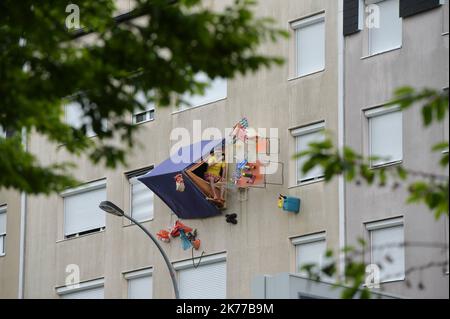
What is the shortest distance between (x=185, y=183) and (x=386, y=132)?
5135mm

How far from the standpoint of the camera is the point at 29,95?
Answer: 54.3 ft

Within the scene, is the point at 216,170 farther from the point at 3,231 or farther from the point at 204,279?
the point at 3,231

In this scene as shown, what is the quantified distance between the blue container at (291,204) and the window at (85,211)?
720cm

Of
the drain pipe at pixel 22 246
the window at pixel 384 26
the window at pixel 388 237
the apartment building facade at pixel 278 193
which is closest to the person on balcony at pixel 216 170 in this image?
the apartment building facade at pixel 278 193

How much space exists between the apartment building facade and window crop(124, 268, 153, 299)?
0.03 metres

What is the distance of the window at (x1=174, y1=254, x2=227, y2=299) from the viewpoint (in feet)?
120

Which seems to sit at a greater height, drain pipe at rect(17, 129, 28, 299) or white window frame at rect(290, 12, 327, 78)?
white window frame at rect(290, 12, 327, 78)

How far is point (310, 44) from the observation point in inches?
1398

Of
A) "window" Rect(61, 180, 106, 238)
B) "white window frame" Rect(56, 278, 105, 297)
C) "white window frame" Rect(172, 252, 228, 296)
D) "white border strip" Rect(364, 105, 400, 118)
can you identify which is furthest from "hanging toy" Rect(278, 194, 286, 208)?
"window" Rect(61, 180, 106, 238)

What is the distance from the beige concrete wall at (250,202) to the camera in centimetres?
3462

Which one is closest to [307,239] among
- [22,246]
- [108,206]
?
[108,206]

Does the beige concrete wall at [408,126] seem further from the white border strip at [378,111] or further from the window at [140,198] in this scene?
the window at [140,198]

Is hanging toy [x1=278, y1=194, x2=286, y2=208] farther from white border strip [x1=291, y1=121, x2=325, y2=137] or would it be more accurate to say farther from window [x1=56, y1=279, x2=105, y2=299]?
window [x1=56, y1=279, x2=105, y2=299]

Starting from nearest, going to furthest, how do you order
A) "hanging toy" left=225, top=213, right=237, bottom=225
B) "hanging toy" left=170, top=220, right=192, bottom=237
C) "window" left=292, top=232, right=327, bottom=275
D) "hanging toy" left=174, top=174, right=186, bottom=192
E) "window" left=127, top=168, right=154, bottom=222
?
"window" left=292, top=232, right=327, bottom=275 → "hanging toy" left=225, top=213, right=237, bottom=225 → "hanging toy" left=174, top=174, right=186, bottom=192 → "hanging toy" left=170, top=220, right=192, bottom=237 → "window" left=127, top=168, right=154, bottom=222
